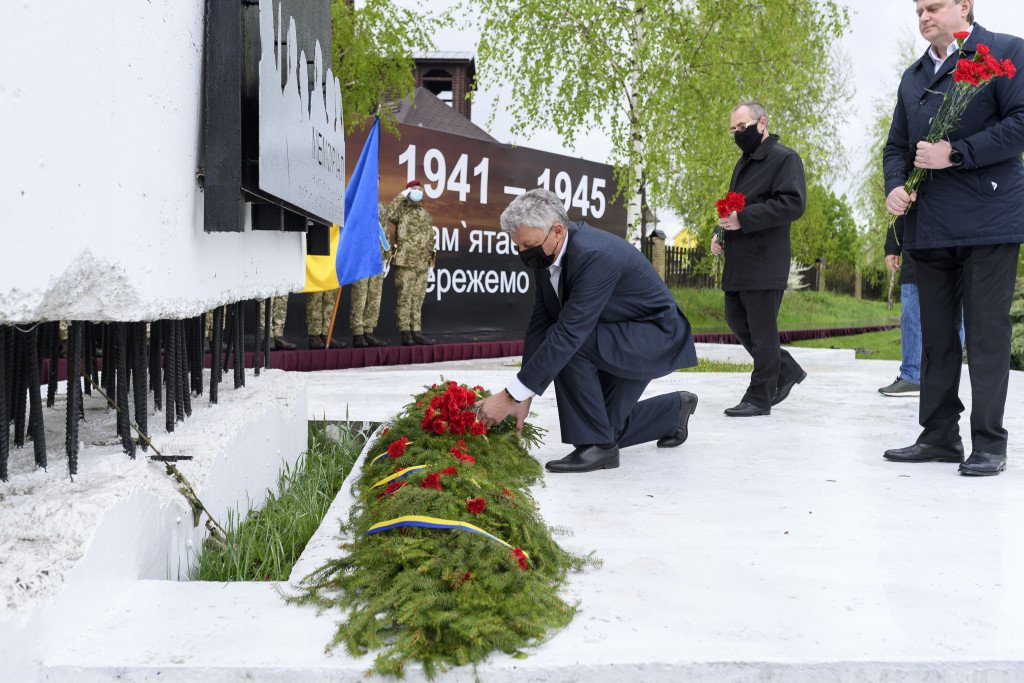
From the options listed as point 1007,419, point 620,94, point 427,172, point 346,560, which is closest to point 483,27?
point 620,94

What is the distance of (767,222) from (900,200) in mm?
1365

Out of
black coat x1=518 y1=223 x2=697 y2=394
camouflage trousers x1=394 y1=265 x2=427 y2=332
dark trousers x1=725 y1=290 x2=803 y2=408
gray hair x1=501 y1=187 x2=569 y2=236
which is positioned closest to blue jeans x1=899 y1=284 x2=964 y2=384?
dark trousers x1=725 y1=290 x2=803 y2=408

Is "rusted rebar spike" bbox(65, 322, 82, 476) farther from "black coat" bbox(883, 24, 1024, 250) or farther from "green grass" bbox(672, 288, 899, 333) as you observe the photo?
"green grass" bbox(672, 288, 899, 333)

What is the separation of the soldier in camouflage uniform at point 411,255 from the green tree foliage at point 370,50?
1.04 metres

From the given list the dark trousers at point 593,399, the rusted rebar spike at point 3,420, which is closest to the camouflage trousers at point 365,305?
the dark trousers at point 593,399

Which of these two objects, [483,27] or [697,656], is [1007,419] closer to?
[697,656]

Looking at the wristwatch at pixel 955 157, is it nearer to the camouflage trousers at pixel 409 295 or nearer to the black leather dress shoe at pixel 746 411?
the black leather dress shoe at pixel 746 411

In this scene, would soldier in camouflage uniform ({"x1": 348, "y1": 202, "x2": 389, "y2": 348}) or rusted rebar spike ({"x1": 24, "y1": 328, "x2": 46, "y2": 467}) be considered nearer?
rusted rebar spike ({"x1": 24, "y1": 328, "x2": 46, "y2": 467})

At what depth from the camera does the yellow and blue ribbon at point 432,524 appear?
7.26 ft

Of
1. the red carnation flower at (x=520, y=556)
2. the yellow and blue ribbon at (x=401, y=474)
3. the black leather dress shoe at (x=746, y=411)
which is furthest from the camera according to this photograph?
the black leather dress shoe at (x=746, y=411)

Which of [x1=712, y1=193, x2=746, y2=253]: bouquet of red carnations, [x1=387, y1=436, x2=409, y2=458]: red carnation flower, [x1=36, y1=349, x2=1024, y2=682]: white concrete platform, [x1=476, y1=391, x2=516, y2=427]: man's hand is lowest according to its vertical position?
[x1=36, y1=349, x2=1024, y2=682]: white concrete platform

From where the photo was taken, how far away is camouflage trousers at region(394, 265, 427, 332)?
10.8 m

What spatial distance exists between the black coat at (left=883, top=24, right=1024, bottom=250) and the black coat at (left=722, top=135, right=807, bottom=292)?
125 cm

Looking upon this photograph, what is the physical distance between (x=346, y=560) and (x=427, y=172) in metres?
9.17
